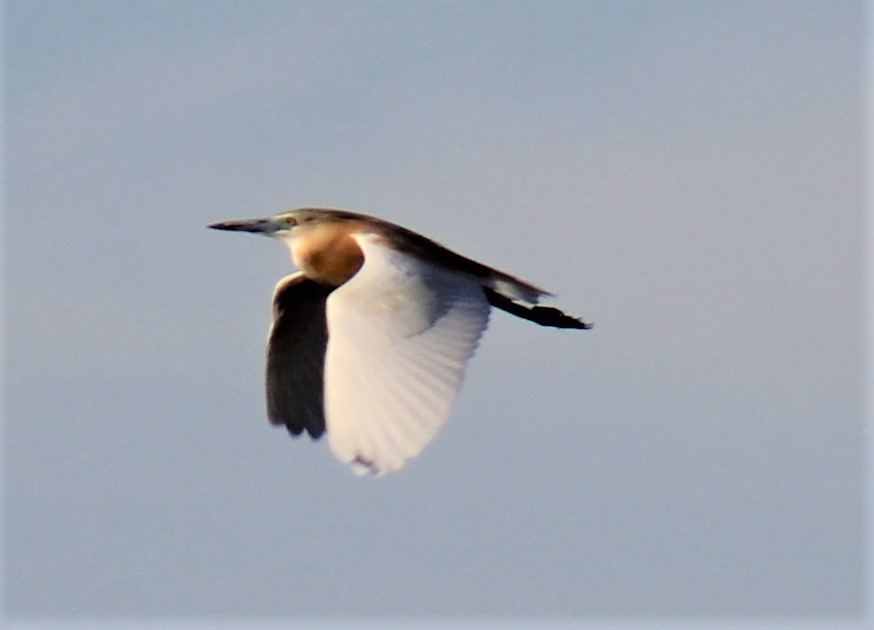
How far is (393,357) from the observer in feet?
28.3

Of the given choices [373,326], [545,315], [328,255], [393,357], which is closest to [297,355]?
[328,255]

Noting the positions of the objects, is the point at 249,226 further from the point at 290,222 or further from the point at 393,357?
the point at 393,357

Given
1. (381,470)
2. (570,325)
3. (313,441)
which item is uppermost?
(570,325)

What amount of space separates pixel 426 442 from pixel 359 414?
0.33 meters

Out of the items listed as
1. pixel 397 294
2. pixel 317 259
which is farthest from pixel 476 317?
pixel 317 259

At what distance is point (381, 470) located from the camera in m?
Result: 8.11

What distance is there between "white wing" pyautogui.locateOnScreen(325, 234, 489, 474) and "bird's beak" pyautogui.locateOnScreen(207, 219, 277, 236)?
155 centimetres

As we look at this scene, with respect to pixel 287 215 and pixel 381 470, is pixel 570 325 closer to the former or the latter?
pixel 287 215

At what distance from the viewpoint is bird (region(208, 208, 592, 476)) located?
8289mm

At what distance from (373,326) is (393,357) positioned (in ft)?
0.71

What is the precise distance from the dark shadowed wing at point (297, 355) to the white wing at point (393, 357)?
4.36 ft

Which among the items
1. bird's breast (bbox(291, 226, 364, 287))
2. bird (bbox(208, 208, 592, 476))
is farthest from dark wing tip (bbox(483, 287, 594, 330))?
bird's breast (bbox(291, 226, 364, 287))

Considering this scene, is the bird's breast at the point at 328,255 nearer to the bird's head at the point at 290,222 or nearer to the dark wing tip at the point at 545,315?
the bird's head at the point at 290,222

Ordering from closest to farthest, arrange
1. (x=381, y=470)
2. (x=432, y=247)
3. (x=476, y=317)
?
(x=381, y=470)
(x=476, y=317)
(x=432, y=247)
